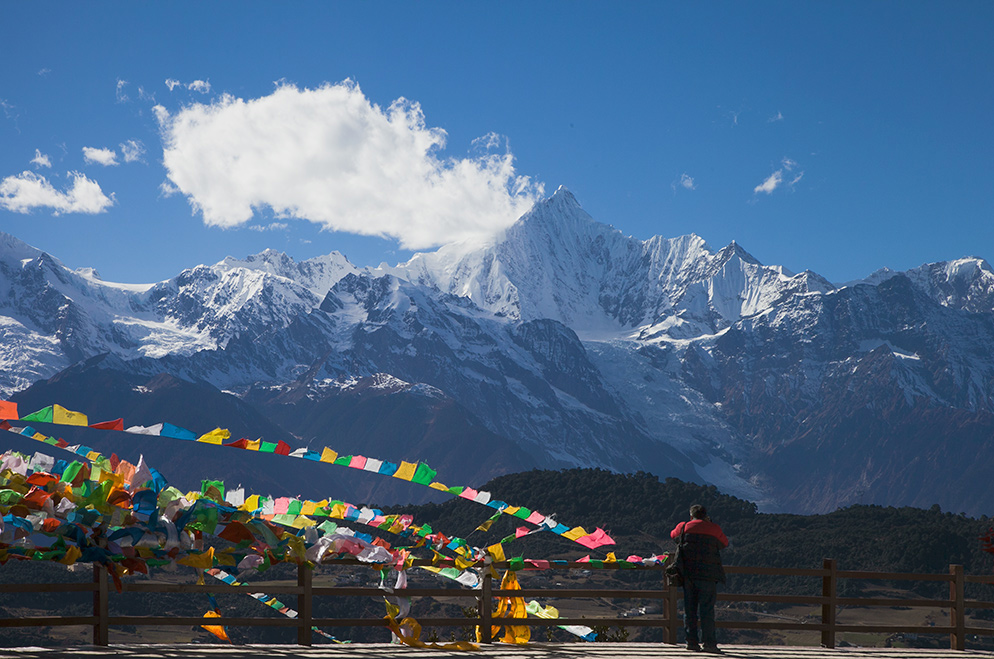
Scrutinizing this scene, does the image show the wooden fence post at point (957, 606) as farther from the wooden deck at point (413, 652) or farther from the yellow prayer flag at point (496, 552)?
the yellow prayer flag at point (496, 552)

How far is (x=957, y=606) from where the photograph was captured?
1499 centimetres

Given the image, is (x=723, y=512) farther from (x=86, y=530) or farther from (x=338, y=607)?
(x=86, y=530)

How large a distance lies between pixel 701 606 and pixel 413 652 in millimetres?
3563

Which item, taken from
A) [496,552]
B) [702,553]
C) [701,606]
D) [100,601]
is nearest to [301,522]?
[100,601]

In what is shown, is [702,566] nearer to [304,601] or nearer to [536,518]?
[536,518]

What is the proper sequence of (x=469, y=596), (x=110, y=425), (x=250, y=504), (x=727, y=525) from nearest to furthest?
(x=250, y=504) < (x=110, y=425) < (x=469, y=596) < (x=727, y=525)

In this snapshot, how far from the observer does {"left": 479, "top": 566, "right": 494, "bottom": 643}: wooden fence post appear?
12.8 m

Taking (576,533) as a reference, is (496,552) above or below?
below

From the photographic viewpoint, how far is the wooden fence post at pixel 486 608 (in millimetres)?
12844

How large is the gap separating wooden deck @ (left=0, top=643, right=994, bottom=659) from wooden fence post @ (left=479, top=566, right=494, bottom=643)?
0.70 ft

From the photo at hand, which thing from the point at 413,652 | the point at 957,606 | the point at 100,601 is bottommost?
the point at 413,652

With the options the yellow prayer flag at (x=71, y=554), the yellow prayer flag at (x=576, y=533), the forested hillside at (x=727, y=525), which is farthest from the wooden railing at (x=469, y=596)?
the forested hillside at (x=727, y=525)

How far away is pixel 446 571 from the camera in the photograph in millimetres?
13039

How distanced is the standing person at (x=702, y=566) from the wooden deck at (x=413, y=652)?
57cm
